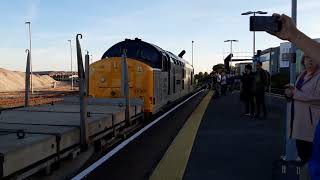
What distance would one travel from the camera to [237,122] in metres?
16.1

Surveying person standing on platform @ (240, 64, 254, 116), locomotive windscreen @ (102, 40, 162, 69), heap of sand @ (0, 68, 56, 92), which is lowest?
heap of sand @ (0, 68, 56, 92)

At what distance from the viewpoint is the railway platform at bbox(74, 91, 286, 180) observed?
8266 mm

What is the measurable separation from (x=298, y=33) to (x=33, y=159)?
3.40 meters

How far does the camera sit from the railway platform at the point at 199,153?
27.1 ft

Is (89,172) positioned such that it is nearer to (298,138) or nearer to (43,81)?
(298,138)

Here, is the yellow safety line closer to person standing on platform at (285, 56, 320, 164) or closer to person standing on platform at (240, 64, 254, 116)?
person standing on platform at (285, 56, 320, 164)

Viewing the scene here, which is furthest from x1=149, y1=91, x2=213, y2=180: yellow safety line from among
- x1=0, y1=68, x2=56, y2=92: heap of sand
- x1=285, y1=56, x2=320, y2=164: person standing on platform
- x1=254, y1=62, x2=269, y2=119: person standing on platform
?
x1=0, y1=68, x2=56, y2=92: heap of sand

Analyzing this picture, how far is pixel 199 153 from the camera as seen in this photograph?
33.1ft

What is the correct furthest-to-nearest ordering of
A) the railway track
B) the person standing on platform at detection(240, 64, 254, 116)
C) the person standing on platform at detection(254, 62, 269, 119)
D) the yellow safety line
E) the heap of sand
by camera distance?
1. the heap of sand
2. the railway track
3. the person standing on platform at detection(240, 64, 254, 116)
4. the person standing on platform at detection(254, 62, 269, 119)
5. the yellow safety line

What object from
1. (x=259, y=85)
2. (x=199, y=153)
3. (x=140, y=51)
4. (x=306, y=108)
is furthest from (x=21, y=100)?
(x=306, y=108)

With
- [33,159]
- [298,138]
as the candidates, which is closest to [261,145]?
[298,138]

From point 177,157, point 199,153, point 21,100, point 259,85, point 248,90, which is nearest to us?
point 177,157

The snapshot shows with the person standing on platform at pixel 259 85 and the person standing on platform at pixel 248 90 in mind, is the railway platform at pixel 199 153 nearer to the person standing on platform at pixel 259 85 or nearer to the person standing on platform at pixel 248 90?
the person standing on platform at pixel 259 85

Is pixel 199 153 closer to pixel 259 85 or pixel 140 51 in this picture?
pixel 259 85
